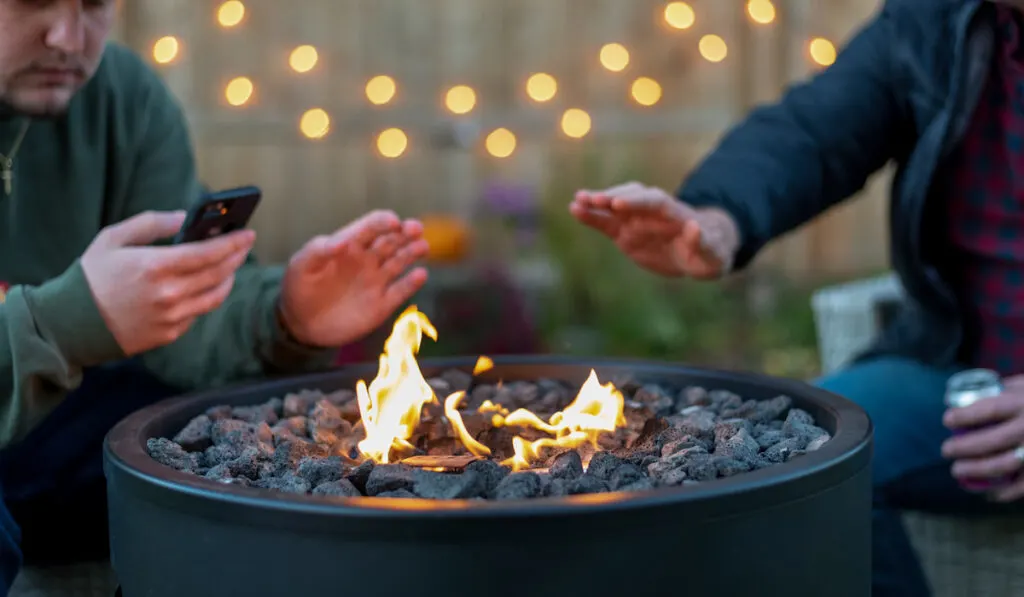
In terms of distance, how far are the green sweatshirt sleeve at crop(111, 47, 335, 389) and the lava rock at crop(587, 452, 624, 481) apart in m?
0.70

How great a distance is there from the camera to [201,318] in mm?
1924

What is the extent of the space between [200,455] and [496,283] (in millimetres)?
2662

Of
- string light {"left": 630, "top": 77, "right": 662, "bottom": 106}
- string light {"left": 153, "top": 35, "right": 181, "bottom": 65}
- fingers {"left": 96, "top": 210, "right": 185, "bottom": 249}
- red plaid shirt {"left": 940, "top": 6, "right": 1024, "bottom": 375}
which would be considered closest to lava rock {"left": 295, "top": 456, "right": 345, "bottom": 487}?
fingers {"left": 96, "top": 210, "right": 185, "bottom": 249}

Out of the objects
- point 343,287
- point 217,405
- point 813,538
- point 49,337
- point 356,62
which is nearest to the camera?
point 813,538

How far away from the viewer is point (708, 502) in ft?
3.41

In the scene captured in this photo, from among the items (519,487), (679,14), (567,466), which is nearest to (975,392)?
(567,466)

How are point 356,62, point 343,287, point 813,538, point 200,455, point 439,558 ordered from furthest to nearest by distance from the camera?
point 356,62 < point 343,287 < point 200,455 < point 813,538 < point 439,558

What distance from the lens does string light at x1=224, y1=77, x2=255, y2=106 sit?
4.28 metres

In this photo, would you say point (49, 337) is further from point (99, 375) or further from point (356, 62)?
point (356, 62)

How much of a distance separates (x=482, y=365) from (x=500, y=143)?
9.01ft

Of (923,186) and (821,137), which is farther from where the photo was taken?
(821,137)

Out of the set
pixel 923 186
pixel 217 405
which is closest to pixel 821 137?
pixel 923 186

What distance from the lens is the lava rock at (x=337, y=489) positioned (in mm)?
1159

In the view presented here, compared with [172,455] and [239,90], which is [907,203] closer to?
[172,455]
